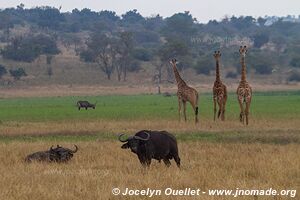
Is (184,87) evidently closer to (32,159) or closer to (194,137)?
(194,137)

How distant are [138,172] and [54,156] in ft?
8.92

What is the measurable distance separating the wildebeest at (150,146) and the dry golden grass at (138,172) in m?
0.24

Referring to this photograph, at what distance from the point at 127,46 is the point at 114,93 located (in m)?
15.5

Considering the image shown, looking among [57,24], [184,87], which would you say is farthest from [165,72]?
[184,87]

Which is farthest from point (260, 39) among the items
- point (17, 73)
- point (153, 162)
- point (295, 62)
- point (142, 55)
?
point (153, 162)

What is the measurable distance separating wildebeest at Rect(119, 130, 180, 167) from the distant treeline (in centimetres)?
5707

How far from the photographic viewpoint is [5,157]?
46.6ft

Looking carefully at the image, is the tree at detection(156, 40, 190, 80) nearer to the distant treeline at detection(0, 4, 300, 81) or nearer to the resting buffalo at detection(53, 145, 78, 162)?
the distant treeline at detection(0, 4, 300, 81)

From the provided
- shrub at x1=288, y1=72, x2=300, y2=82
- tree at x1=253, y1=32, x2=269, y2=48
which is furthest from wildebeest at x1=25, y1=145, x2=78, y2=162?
tree at x1=253, y1=32, x2=269, y2=48

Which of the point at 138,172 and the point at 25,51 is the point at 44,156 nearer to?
the point at 138,172

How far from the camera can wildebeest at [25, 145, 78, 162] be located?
13.6m

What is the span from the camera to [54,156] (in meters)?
13.7

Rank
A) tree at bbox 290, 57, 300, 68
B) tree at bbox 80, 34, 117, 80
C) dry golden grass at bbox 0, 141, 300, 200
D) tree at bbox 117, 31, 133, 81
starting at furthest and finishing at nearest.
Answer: tree at bbox 290, 57, 300, 68 < tree at bbox 80, 34, 117, 80 < tree at bbox 117, 31, 133, 81 < dry golden grass at bbox 0, 141, 300, 200

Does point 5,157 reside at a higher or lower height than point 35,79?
higher
